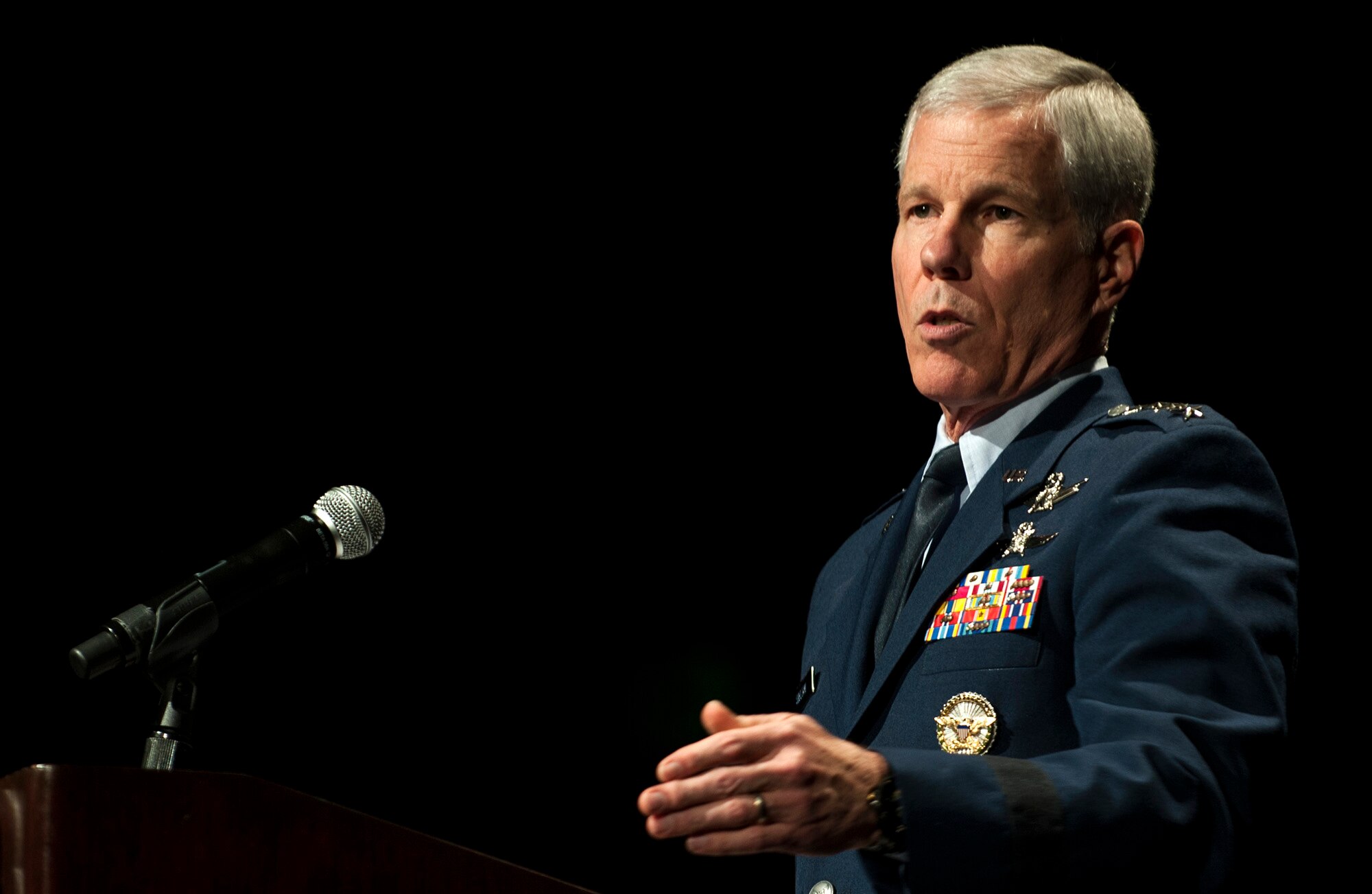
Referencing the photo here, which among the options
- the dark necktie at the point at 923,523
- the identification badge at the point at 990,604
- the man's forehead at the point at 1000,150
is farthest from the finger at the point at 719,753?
the man's forehead at the point at 1000,150

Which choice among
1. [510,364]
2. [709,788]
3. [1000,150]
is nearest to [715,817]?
[709,788]

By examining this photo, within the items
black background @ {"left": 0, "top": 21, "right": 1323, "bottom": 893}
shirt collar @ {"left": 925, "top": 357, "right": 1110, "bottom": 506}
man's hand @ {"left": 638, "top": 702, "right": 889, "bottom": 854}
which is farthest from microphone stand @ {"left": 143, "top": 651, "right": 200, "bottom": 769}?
black background @ {"left": 0, "top": 21, "right": 1323, "bottom": 893}

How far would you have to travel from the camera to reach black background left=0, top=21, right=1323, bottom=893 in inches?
126

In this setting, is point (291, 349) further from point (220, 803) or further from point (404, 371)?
point (220, 803)

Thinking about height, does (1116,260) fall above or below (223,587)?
above

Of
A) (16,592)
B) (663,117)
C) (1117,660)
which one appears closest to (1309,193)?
(663,117)

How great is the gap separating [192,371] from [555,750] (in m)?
1.32

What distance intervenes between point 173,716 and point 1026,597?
3.07 feet

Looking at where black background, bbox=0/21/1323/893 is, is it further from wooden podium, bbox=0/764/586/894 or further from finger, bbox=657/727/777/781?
finger, bbox=657/727/777/781

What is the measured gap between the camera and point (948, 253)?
1.84 metres

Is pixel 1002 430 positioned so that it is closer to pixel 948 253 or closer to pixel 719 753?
pixel 948 253

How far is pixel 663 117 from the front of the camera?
375 centimetres

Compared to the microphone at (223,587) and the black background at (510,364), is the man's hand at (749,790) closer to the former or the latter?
the microphone at (223,587)

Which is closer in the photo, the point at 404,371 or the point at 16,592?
the point at 16,592
